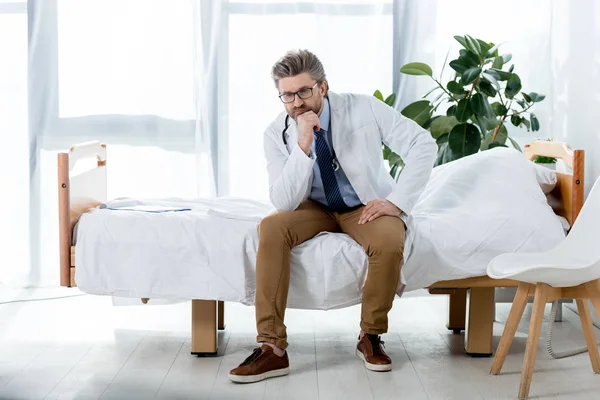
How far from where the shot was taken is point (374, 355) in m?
2.59

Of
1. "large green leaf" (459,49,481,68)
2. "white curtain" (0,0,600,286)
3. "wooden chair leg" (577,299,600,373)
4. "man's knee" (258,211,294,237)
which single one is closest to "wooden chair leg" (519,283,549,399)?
"wooden chair leg" (577,299,600,373)

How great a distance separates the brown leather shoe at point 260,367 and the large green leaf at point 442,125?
5.08 ft

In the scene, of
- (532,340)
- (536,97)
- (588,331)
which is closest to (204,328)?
(532,340)

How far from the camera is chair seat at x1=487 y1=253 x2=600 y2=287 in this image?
88.0 inches

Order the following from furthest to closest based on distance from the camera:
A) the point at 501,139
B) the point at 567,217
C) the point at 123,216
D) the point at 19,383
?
1. the point at 501,139
2. the point at 567,217
3. the point at 123,216
4. the point at 19,383

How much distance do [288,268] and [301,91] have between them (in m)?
0.55

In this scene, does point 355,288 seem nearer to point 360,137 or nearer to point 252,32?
point 360,137

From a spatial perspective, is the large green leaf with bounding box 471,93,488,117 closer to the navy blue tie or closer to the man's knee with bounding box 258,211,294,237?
the navy blue tie

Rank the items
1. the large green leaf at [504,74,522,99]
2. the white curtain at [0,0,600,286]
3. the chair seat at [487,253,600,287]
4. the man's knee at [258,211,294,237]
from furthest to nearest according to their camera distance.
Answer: the white curtain at [0,0,600,286] < the large green leaf at [504,74,522,99] < the man's knee at [258,211,294,237] < the chair seat at [487,253,600,287]

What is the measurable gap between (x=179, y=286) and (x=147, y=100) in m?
1.70

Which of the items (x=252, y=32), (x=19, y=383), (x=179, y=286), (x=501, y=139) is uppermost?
(x=252, y=32)

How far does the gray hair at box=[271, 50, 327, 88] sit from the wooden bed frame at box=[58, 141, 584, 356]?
0.72 meters

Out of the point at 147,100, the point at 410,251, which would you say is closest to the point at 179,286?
the point at 410,251

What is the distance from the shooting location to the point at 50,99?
4035 millimetres
